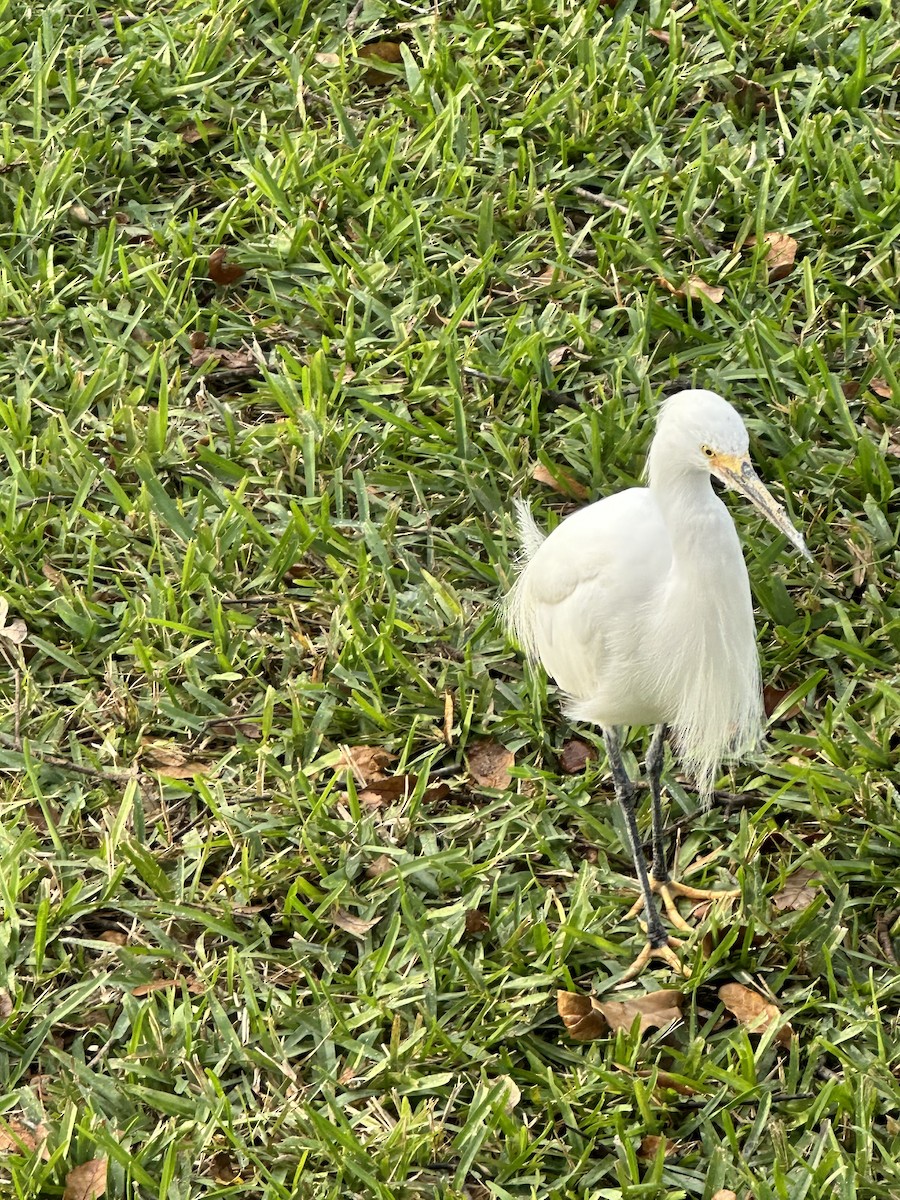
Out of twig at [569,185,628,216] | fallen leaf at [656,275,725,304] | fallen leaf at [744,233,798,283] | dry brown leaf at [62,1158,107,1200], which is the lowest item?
dry brown leaf at [62,1158,107,1200]

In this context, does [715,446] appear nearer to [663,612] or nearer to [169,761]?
[663,612]

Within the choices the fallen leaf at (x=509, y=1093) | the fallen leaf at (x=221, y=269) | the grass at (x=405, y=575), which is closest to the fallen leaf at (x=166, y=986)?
the grass at (x=405, y=575)

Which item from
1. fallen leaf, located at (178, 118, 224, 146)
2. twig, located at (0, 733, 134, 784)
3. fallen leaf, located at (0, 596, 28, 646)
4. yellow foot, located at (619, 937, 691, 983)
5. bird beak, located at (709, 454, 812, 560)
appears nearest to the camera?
bird beak, located at (709, 454, 812, 560)

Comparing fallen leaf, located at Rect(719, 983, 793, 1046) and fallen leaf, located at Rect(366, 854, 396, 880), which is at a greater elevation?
fallen leaf, located at Rect(366, 854, 396, 880)

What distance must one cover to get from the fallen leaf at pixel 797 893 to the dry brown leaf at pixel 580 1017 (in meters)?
0.46

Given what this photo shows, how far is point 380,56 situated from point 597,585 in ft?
9.17

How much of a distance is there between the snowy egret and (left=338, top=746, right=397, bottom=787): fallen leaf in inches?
17.4

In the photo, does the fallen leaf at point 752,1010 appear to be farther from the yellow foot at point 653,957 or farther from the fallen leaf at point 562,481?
the fallen leaf at point 562,481

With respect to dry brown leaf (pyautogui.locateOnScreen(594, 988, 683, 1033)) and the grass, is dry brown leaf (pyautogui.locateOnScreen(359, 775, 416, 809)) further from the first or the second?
dry brown leaf (pyautogui.locateOnScreen(594, 988, 683, 1033))

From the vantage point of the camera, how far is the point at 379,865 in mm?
3203

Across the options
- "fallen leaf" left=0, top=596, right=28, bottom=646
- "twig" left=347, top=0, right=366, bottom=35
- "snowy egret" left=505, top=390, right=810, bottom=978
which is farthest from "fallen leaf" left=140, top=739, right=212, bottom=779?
"twig" left=347, top=0, right=366, bottom=35

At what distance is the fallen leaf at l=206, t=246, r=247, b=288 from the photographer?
14.6 feet

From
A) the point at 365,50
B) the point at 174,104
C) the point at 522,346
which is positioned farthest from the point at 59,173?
the point at 522,346

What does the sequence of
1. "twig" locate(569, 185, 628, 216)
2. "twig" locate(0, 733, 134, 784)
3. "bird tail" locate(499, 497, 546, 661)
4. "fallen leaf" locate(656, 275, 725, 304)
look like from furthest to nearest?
"twig" locate(569, 185, 628, 216) → "fallen leaf" locate(656, 275, 725, 304) → "twig" locate(0, 733, 134, 784) → "bird tail" locate(499, 497, 546, 661)
